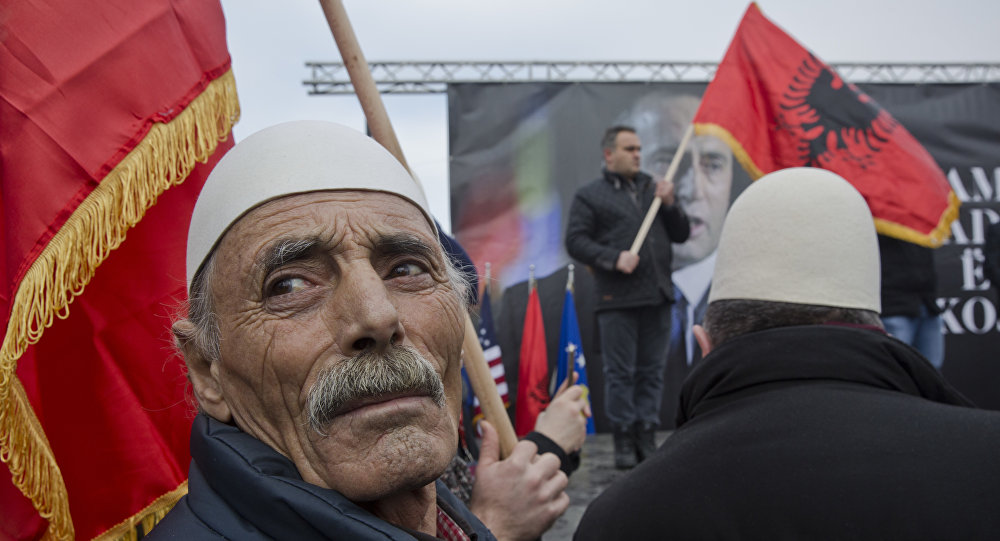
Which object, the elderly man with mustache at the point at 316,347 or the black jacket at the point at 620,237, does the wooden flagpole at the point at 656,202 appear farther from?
the elderly man with mustache at the point at 316,347

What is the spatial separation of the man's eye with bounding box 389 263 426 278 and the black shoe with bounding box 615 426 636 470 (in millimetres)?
4282

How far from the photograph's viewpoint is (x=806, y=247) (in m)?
1.75

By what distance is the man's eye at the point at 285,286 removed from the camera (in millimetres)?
1209

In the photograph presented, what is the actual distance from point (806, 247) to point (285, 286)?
4.02 ft

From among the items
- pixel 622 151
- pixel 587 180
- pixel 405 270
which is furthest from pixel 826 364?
pixel 587 180

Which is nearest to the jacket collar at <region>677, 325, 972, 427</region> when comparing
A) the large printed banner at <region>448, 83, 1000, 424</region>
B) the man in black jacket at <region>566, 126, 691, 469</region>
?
Result: the man in black jacket at <region>566, 126, 691, 469</region>

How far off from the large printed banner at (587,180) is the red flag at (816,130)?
3072 millimetres

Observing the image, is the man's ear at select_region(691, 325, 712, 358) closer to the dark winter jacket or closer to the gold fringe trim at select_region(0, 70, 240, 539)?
the dark winter jacket

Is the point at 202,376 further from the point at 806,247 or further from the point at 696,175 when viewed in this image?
the point at 696,175

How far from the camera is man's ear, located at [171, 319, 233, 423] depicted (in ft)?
4.22

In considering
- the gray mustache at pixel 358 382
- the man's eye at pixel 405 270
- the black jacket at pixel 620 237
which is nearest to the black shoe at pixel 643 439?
the black jacket at pixel 620 237

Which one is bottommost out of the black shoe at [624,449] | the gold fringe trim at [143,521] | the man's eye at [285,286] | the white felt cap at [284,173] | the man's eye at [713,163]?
the black shoe at [624,449]

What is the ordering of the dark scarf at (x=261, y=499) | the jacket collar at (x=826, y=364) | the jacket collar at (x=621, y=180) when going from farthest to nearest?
Result: the jacket collar at (x=621, y=180)
the jacket collar at (x=826, y=364)
the dark scarf at (x=261, y=499)

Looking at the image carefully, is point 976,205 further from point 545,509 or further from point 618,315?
point 545,509
